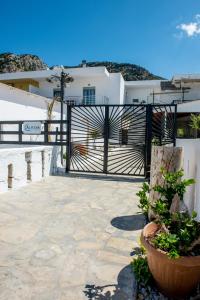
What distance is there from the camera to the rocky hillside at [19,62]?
31753 mm

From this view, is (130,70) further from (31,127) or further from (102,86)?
(31,127)

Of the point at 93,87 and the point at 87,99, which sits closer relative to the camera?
the point at 93,87

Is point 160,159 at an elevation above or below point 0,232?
above

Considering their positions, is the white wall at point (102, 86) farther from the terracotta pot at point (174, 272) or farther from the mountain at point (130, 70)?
the terracotta pot at point (174, 272)

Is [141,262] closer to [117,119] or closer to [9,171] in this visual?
[9,171]

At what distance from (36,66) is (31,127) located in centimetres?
3070

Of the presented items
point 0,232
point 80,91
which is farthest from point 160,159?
point 80,91

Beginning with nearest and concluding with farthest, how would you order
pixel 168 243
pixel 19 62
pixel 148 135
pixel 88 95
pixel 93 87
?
pixel 168 243 → pixel 148 135 → pixel 93 87 → pixel 88 95 → pixel 19 62

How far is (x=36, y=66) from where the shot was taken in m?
35.9

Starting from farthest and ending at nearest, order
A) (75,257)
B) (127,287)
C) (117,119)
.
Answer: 1. (117,119)
2. (75,257)
3. (127,287)

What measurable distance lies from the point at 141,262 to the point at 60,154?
7193 millimetres

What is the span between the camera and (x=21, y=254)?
2938mm

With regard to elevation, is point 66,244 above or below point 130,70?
below

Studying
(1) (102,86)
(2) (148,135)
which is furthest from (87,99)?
(2) (148,135)
